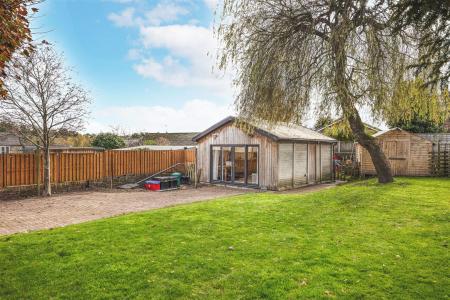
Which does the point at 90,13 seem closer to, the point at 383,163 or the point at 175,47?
the point at 175,47

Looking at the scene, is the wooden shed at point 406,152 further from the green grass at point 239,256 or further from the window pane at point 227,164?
the green grass at point 239,256

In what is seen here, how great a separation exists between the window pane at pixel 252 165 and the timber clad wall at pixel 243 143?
0.28 m

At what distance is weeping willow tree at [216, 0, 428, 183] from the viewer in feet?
36.9

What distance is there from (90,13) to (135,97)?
1591cm

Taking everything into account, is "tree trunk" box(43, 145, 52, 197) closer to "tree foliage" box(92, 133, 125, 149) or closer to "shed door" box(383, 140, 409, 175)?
"tree foliage" box(92, 133, 125, 149)

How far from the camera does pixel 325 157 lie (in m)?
20.0

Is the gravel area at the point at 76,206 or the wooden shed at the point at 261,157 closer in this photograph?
the gravel area at the point at 76,206

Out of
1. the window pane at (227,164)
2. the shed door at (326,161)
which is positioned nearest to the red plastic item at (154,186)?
the window pane at (227,164)

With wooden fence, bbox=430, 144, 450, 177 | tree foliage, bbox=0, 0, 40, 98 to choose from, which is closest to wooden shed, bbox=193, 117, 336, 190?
wooden fence, bbox=430, 144, 450, 177

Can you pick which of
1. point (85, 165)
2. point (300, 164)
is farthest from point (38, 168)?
point (300, 164)

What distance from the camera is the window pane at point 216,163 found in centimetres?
1806

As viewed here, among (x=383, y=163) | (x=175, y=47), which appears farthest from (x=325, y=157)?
(x=175, y=47)

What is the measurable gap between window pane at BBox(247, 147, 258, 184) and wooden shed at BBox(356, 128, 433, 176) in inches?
330

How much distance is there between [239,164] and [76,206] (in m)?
8.66
